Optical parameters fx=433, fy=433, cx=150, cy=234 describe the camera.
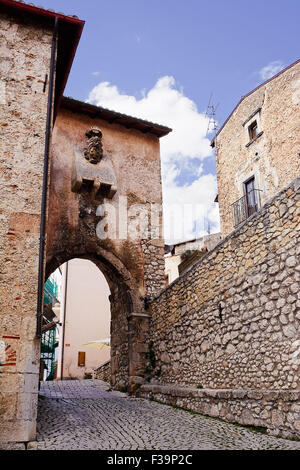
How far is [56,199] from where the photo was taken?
10.5 m

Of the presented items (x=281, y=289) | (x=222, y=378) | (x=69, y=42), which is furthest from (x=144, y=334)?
(x=69, y=42)

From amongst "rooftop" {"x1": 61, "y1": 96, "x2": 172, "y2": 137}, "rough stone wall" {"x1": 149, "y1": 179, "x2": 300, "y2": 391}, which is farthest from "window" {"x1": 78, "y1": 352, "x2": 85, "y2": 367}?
"rooftop" {"x1": 61, "y1": 96, "x2": 172, "y2": 137}

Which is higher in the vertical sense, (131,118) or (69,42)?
(131,118)

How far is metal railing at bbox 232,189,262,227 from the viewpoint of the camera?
1501 centimetres

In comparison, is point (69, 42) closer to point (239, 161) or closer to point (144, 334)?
point (144, 334)

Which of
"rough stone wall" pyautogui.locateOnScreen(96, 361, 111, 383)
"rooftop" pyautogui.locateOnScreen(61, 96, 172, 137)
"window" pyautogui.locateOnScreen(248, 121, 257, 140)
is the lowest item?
"rough stone wall" pyautogui.locateOnScreen(96, 361, 111, 383)

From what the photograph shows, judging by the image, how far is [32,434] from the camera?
518 cm

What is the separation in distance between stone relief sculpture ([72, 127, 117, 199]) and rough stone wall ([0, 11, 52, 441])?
3921 mm

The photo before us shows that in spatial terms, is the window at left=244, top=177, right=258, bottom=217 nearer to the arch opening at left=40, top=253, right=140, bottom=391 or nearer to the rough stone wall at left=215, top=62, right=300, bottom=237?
the rough stone wall at left=215, top=62, right=300, bottom=237

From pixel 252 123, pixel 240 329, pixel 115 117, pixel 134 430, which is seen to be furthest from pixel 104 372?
pixel 252 123

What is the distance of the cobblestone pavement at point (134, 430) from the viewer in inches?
202

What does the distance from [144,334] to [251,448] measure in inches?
235

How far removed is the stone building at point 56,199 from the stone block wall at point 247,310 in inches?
91.8

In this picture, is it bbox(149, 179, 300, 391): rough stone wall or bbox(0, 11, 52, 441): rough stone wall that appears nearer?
bbox(0, 11, 52, 441): rough stone wall
